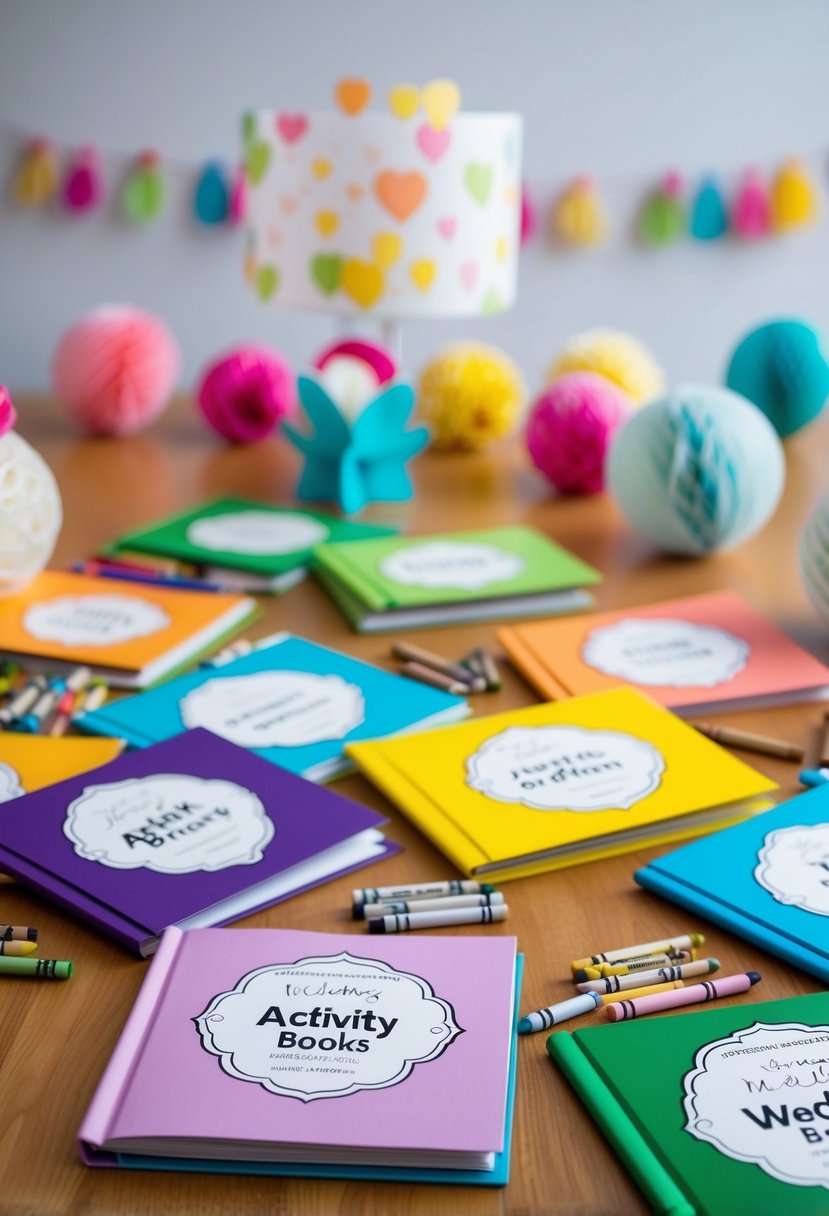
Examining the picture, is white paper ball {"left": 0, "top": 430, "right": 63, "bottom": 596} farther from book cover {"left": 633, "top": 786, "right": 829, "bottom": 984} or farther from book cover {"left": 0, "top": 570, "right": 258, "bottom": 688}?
book cover {"left": 633, "top": 786, "right": 829, "bottom": 984}

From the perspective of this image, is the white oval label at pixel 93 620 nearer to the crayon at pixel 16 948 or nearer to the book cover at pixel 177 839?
the book cover at pixel 177 839

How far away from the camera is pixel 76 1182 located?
1.57 feet

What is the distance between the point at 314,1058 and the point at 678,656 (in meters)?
0.51

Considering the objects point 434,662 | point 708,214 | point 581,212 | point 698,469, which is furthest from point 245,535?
point 708,214

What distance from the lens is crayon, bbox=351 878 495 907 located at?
2.13ft

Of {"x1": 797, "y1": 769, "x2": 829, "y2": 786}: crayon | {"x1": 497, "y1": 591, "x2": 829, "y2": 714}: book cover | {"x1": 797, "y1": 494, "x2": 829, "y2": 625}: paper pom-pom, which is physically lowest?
{"x1": 797, "y1": 769, "x2": 829, "y2": 786}: crayon

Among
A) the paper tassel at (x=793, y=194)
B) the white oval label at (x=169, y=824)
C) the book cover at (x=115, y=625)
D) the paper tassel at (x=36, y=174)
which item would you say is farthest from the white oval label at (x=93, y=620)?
the paper tassel at (x=793, y=194)

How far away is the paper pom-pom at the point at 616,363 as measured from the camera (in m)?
1.52

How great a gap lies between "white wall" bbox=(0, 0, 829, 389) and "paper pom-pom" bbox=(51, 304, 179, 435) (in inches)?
49.7

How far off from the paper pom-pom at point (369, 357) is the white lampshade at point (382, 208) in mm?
127

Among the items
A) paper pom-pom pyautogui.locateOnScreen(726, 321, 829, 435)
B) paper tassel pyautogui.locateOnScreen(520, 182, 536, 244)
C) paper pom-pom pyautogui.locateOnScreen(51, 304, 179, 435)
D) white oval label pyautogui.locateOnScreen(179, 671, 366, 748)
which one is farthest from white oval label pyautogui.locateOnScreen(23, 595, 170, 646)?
paper tassel pyautogui.locateOnScreen(520, 182, 536, 244)

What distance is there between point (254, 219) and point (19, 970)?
1067 millimetres

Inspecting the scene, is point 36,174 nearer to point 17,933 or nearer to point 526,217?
point 526,217

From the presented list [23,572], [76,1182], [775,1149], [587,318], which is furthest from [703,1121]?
[587,318]
